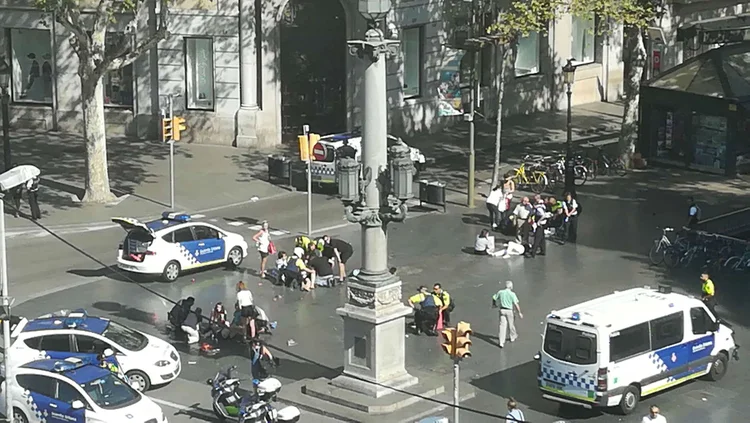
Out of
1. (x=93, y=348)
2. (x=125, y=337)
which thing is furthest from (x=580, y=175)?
(x=93, y=348)

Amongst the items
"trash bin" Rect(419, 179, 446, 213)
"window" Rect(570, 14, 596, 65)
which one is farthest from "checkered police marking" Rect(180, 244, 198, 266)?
"window" Rect(570, 14, 596, 65)

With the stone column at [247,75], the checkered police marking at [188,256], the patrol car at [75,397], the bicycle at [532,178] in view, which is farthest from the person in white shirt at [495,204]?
the patrol car at [75,397]

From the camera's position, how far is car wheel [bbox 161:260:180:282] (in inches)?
1334

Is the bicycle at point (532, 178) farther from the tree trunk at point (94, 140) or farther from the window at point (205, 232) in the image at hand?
the tree trunk at point (94, 140)

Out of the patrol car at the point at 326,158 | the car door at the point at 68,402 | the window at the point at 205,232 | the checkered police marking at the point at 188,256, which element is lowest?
the car door at the point at 68,402

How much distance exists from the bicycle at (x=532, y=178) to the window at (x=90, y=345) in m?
19.1

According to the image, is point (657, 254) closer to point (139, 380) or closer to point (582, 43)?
point (139, 380)

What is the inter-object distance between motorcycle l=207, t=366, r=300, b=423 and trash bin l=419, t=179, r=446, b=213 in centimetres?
1616

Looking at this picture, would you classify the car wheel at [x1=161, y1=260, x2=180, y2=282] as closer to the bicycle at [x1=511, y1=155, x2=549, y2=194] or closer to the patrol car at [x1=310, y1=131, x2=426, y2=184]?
the patrol car at [x1=310, y1=131, x2=426, y2=184]

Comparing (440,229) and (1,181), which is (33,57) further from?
(1,181)

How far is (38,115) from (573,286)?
2524 centimetres

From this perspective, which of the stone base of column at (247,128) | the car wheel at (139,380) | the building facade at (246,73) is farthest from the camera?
the building facade at (246,73)

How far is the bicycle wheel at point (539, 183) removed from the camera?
43.5 meters

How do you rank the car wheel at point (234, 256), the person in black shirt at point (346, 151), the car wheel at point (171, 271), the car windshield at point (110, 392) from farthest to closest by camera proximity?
the person in black shirt at point (346, 151), the car wheel at point (234, 256), the car wheel at point (171, 271), the car windshield at point (110, 392)
